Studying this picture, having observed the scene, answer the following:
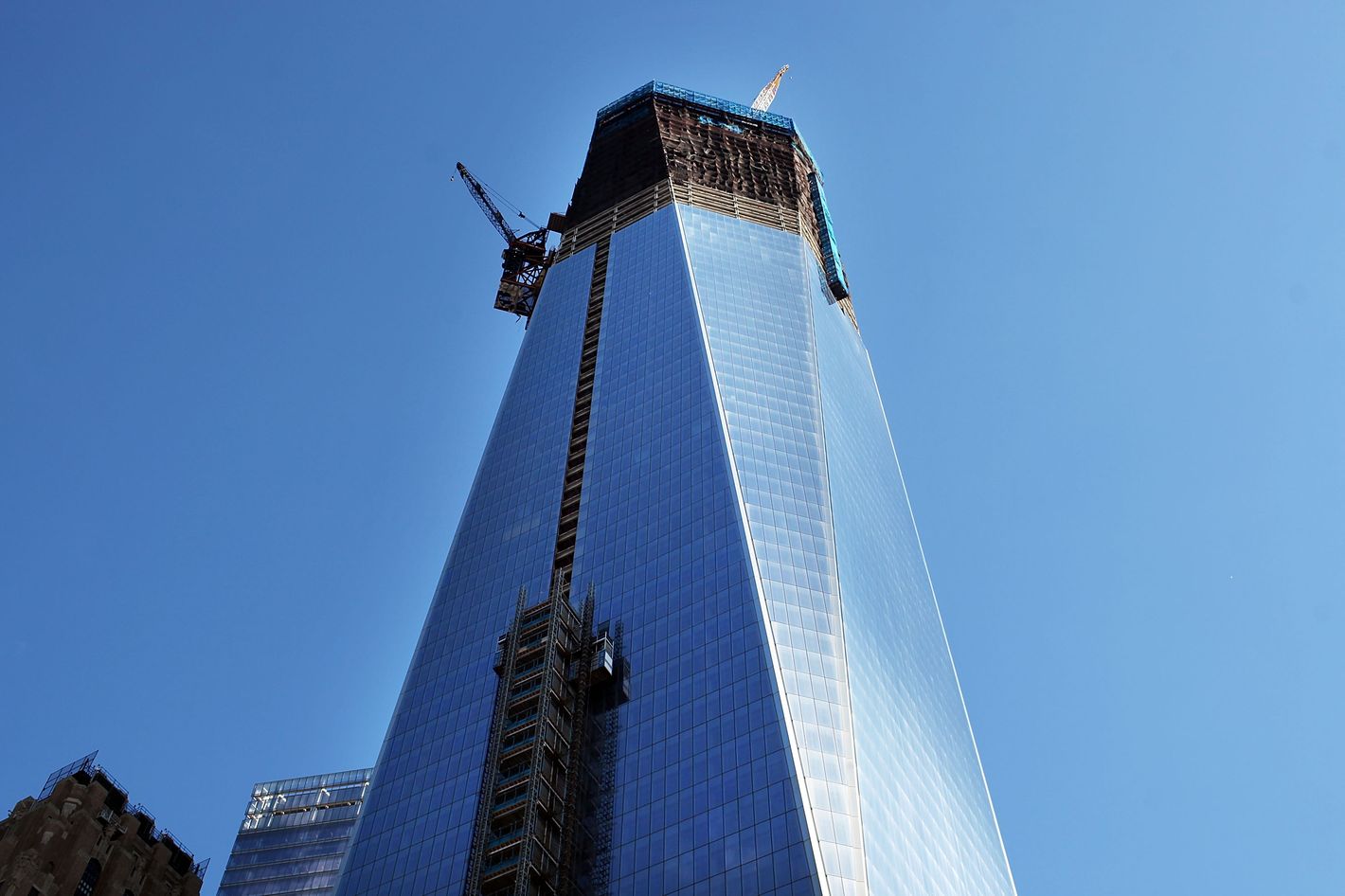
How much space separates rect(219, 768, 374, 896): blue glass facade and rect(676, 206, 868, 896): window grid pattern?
5796 centimetres

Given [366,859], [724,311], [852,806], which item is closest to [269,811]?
[366,859]

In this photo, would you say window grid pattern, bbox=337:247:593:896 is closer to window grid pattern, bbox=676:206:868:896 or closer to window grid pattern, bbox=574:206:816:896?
window grid pattern, bbox=574:206:816:896

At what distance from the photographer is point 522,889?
88.2 metres

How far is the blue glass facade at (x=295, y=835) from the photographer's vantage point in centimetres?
15025

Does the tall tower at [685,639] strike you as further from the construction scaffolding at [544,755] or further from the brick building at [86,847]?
the brick building at [86,847]

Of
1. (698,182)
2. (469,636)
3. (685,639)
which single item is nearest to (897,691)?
(685,639)

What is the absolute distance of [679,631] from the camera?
102688mm

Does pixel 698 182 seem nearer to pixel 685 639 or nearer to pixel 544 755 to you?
pixel 685 639

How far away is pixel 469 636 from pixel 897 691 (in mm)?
34423

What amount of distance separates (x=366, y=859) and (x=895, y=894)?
37.8 metres

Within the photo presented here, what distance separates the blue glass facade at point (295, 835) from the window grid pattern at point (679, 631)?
48539mm

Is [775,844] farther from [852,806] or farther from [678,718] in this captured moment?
[678,718]

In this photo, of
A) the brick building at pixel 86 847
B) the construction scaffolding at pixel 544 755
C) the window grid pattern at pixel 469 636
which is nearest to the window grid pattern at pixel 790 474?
the construction scaffolding at pixel 544 755

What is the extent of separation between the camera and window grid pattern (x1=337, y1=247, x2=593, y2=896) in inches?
3917
